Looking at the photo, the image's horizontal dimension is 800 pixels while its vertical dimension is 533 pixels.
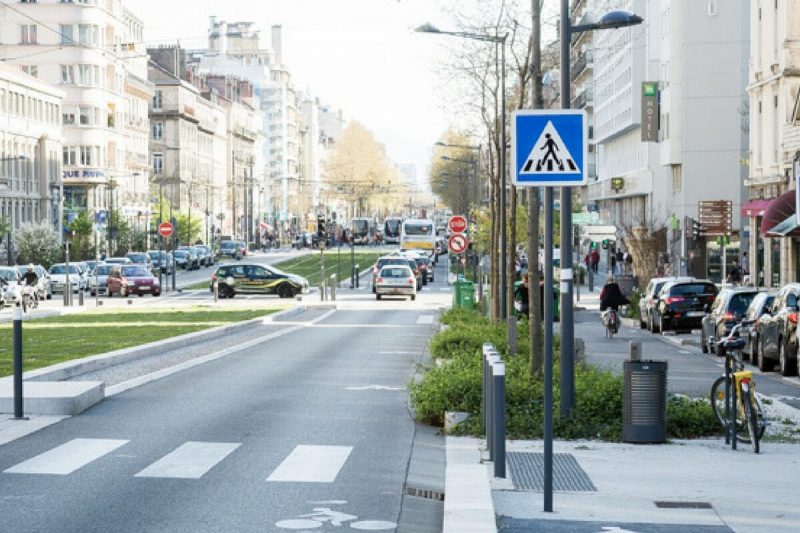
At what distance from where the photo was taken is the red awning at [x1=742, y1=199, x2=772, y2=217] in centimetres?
5894

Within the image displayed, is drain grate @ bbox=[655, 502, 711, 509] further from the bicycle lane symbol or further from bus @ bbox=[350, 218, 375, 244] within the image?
bus @ bbox=[350, 218, 375, 244]

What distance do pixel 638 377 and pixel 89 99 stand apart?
367ft

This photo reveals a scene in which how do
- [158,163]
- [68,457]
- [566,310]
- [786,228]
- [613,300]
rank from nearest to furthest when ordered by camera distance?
1. [68,457]
2. [566,310]
3. [613,300]
4. [786,228]
5. [158,163]

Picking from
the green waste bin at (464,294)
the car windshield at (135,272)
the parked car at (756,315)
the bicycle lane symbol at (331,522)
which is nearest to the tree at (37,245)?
the car windshield at (135,272)

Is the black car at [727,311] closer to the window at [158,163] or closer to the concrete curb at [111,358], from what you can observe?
the concrete curb at [111,358]

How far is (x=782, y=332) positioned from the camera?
30031 millimetres

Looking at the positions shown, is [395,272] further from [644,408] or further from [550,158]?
[550,158]

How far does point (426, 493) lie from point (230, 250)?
413 feet

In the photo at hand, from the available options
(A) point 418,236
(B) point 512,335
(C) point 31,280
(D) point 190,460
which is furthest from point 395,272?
(D) point 190,460

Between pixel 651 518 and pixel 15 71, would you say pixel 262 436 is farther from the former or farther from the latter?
pixel 15 71

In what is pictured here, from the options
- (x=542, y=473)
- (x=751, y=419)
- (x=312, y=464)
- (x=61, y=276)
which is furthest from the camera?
(x=61, y=276)

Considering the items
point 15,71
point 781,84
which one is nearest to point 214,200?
point 15,71

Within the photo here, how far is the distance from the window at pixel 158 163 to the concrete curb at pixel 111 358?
377ft

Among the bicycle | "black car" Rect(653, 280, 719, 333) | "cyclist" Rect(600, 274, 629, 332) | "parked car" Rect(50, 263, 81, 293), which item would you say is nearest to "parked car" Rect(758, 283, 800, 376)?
the bicycle
